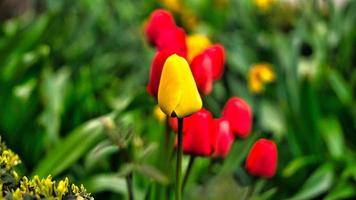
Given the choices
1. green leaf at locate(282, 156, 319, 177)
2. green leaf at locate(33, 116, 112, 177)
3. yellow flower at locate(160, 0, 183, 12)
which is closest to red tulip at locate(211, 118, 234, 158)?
green leaf at locate(33, 116, 112, 177)

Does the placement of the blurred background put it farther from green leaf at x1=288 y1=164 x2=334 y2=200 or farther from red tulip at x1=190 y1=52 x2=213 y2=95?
red tulip at x1=190 y1=52 x2=213 y2=95

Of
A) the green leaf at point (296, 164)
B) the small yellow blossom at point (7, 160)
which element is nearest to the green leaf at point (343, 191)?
the green leaf at point (296, 164)

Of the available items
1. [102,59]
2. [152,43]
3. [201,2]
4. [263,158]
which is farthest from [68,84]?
[201,2]

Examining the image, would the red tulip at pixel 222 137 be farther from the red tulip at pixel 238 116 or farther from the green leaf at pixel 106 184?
the green leaf at pixel 106 184

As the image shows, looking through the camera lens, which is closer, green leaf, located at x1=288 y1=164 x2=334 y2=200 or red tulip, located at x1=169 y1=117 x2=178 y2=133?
red tulip, located at x1=169 y1=117 x2=178 y2=133

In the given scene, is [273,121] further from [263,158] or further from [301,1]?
[263,158]
